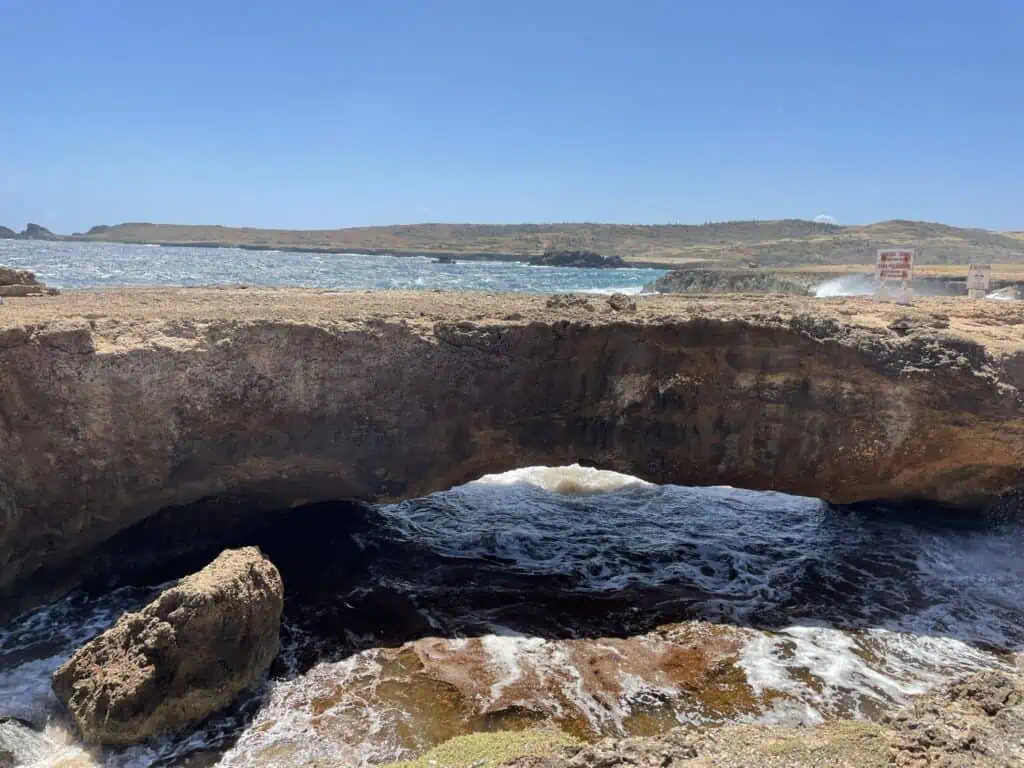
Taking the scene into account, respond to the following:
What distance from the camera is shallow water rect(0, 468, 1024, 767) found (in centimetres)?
704

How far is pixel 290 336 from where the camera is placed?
962 cm

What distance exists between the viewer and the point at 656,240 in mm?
117000

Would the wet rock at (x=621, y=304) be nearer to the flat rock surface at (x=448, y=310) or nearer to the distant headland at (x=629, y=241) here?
the flat rock surface at (x=448, y=310)

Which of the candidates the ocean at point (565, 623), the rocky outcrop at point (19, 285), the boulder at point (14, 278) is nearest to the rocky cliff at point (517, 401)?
the ocean at point (565, 623)

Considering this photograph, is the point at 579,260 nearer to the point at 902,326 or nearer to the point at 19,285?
the point at 902,326

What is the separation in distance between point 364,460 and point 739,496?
27.1 feet

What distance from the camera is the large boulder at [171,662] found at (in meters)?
6.57

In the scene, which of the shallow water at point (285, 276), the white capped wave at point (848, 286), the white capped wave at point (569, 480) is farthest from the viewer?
the shallow water at point (285, 276)

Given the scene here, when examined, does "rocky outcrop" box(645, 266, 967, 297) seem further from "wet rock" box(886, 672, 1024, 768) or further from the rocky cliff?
"wet rock" box(886, 672, 1024, 768)

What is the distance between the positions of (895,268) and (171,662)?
1530cm

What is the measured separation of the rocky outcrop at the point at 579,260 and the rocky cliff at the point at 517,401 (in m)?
77.3

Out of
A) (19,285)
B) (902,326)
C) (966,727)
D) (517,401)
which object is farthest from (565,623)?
(19,285)

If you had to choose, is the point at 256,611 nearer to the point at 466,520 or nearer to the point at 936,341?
the point at 466,520

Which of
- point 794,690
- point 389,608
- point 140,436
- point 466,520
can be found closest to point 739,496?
point 466,520
